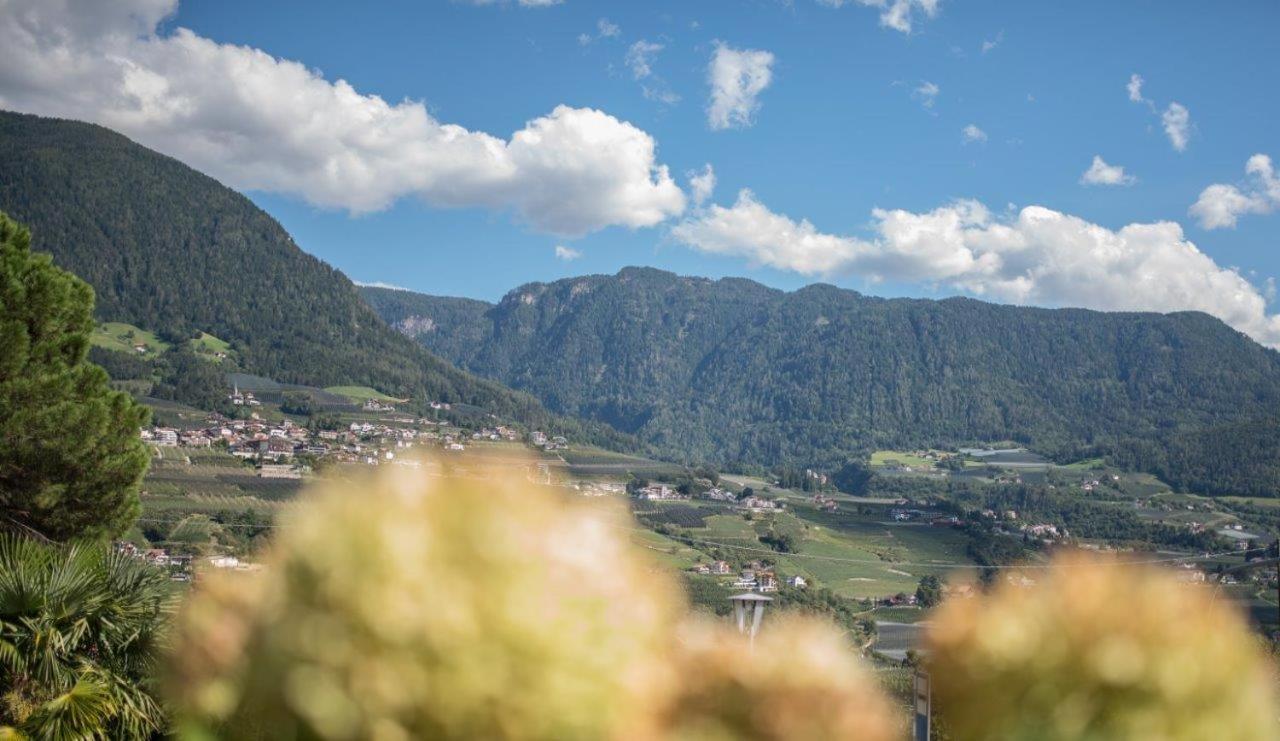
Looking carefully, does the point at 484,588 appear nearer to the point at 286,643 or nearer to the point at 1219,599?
the point at 286,643

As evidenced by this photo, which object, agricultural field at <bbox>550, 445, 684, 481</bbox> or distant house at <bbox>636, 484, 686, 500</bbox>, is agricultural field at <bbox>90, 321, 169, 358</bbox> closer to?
agricultural field at <bbox>550, 445, 684, 481</bbox>

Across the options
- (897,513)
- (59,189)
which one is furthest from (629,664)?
(59,189)

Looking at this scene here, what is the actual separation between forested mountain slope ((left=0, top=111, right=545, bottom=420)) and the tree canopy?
122m

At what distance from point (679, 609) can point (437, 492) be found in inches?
13.5

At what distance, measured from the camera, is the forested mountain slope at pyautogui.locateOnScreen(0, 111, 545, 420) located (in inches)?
5482

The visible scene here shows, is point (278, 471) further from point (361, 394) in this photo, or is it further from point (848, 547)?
point (361, 394)

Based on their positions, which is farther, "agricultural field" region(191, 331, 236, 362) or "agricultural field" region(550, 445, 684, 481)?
"agricultural field" region(191, 331, 236, 362)

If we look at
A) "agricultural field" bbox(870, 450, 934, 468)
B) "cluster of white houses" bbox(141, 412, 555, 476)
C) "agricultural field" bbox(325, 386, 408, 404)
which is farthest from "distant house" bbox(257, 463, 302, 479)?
"agricultural field" bbox(870, 450, 934, 468)

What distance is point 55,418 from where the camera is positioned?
1075 centimetres

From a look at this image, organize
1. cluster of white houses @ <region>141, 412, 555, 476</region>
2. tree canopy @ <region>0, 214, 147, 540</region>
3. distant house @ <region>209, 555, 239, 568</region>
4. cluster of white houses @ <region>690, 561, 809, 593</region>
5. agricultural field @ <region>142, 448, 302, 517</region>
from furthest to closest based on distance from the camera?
cluster of white houses @ <region>141, 412, 555, 476</region>, cluster of white houses @ <region>690, 561, 809, 593</region>, agricultural field @ <region>142, 448, 302, 517</region>, tree canopy @ <region>0, 214, 147, 540</region>, distant house @ <region>209, 555, 239, 568</region>

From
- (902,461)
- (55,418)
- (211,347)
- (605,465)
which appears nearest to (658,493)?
(605,465)

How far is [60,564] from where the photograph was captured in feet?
22.0

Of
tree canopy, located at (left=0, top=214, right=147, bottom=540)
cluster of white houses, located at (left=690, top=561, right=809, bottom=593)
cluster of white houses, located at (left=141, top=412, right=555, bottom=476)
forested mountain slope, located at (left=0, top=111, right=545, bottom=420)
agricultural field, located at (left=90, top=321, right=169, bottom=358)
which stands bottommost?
cluster of white houses, located at (left=690, top=561, right=809, bottom=593)

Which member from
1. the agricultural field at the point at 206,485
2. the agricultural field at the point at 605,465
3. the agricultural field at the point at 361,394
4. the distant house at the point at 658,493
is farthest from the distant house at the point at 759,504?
the agricultural field at the point at 206,485
